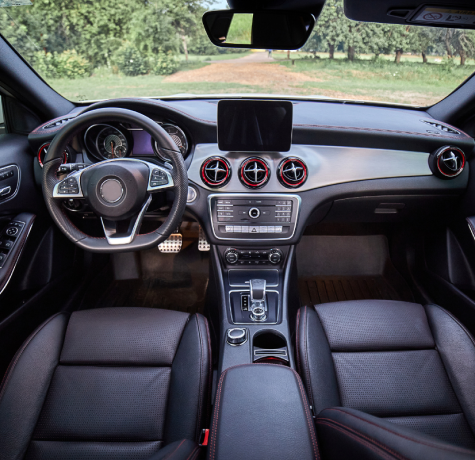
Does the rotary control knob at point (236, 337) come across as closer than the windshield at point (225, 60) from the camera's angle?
Yes

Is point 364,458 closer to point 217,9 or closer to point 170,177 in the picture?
point 170,177

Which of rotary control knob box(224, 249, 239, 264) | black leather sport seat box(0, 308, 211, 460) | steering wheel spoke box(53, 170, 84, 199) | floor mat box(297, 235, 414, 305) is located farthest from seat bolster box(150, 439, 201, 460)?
floor mat box(297, 235, 414, 305)

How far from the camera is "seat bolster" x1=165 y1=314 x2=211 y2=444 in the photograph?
1.30m

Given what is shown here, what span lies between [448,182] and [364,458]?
6.60 feet

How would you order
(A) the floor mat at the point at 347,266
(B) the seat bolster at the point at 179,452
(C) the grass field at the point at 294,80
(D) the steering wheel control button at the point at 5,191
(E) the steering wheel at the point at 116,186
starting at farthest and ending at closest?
(A) the floor mat at the point at 347,266 → (C) the grass field at the point at 294,80 → (D) the steering wheel control button at the point at 5,191 → (E) the steering wheel at the point at 116,186 → (B) the seat bolster at the point at 179,452

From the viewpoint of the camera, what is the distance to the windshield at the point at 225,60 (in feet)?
6.94

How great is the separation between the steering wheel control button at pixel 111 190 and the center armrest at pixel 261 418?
2.81 ft

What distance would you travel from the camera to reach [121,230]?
5.62ft

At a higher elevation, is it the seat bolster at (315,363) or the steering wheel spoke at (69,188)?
the steering wheel spoke at (69,188)

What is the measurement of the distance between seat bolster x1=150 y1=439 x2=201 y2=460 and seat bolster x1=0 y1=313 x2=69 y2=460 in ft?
2.12

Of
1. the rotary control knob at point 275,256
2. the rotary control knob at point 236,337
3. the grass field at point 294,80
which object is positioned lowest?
the rotary control knob at point 236,337

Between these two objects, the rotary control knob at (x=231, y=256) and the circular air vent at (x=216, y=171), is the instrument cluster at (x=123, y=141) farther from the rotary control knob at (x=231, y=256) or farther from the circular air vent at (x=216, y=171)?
the rotary control knob at (x=231, y=256)

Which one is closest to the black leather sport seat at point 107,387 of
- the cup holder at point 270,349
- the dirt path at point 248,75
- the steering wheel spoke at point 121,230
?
the cup holder at point 270,349

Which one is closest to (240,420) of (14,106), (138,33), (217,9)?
(217,9)
